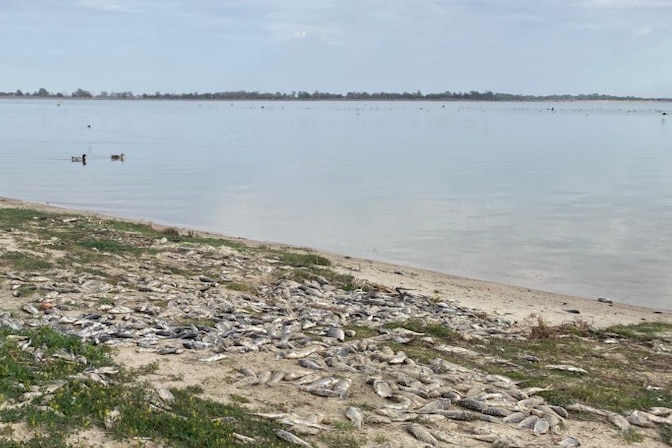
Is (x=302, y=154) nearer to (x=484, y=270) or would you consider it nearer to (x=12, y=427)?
(x=484, y=270)

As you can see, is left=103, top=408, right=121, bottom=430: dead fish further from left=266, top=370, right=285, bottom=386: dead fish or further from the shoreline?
the shoreline

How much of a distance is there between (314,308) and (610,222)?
19.1m

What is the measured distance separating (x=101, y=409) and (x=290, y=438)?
6.28 ft

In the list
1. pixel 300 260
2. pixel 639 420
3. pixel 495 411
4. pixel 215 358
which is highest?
pixel 215 358

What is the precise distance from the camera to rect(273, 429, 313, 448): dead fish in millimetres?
6668

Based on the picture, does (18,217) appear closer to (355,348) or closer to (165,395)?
(355,348)

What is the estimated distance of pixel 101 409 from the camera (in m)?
6.80

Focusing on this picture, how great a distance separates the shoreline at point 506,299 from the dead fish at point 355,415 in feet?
23.1

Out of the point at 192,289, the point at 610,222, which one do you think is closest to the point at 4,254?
the point at 192,289

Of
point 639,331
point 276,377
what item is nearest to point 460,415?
point 276,377

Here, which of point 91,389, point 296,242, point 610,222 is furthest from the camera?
point 610,222

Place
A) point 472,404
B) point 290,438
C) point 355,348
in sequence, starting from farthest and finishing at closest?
1. point 355,348
2. point 472,404
3. point 290,438

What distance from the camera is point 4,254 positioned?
555 inches

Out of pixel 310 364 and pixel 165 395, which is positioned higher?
pixel 165 395
